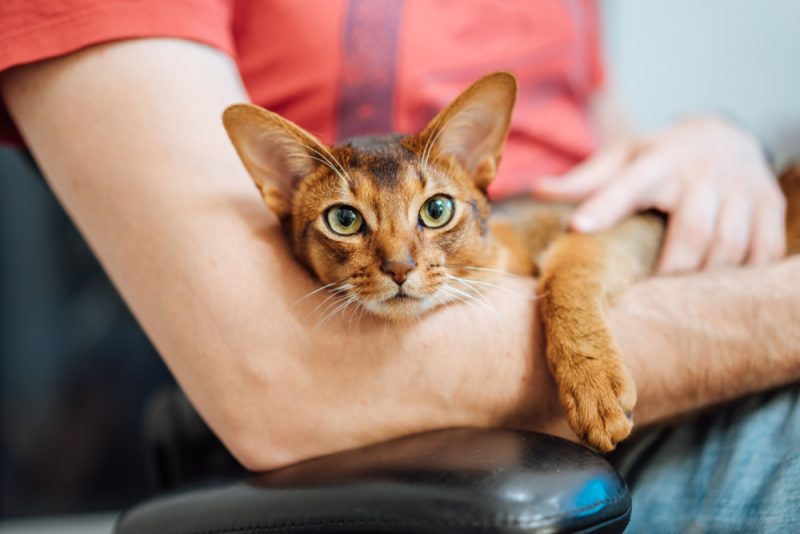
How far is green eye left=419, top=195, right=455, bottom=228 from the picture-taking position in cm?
93

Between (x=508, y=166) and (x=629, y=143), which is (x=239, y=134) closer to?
(x=508, y=166)

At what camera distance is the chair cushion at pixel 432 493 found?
22.0 inches

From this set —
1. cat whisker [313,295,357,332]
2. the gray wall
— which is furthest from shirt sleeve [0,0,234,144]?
the gray wall

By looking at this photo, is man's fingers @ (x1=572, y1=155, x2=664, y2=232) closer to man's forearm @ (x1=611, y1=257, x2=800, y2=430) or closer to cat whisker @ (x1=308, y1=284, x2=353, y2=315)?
man's forearm @ (x1=611, y1=257, x2=800, y2=430)

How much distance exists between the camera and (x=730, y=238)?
1119 mm

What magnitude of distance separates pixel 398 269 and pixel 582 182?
543 mm

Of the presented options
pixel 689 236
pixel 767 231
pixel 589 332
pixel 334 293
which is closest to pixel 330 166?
pixel 334 293

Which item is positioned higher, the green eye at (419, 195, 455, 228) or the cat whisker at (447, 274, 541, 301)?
the green eye at (419, 195, 455, 228)

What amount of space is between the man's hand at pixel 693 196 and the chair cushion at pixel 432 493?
57 centimetres

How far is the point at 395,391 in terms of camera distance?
0.84 meters

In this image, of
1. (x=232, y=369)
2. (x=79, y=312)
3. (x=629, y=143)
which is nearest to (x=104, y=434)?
(x=79, y=312)

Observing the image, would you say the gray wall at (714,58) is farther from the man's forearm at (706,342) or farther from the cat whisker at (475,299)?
the cat whisker at (475,299)

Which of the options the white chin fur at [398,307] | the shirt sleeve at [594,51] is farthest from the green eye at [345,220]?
the shirt sleeve at [594,51]

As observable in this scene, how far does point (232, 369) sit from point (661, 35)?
2.39m
